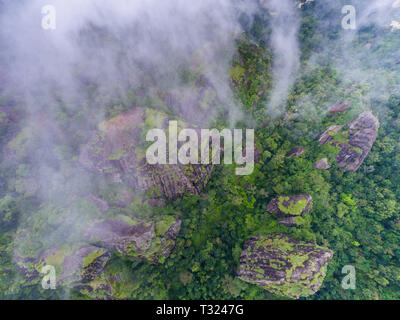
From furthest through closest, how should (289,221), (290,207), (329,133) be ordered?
(329,133)
(290,207)
(289,221)

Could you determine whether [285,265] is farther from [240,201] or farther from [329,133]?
[329,133]

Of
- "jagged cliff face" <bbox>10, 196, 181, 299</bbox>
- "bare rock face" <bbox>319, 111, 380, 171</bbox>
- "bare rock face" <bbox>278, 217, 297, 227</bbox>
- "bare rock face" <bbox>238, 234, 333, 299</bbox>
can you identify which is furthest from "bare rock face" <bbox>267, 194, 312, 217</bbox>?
"jagged cliff face" <bbox>10, 196, 181, 299</bbox>

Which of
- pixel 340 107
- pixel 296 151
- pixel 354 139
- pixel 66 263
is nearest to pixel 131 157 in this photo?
pixel 66 263

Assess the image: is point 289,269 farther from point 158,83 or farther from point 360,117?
point 158,83

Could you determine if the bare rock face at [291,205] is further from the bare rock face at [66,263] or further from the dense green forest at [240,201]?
the bare rock face at [66,263]

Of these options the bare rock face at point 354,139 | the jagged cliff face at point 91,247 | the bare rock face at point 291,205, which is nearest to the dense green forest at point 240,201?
the jagged cliff face at point 91,247

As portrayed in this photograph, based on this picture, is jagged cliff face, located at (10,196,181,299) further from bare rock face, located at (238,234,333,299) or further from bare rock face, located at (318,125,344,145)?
bare rock face, located at (318,125,344,145)
